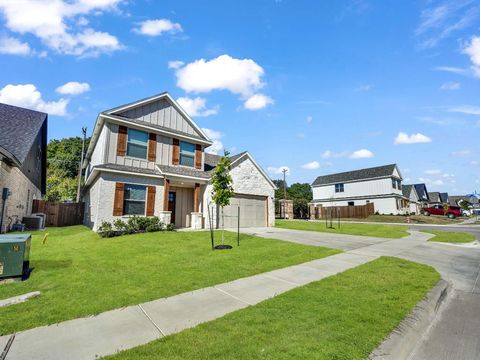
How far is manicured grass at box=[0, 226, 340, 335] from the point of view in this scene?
14.5ft

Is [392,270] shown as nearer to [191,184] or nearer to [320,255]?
[320,255]

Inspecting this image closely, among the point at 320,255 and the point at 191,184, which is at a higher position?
the point at 191,184

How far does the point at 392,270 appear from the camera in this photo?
699 cm

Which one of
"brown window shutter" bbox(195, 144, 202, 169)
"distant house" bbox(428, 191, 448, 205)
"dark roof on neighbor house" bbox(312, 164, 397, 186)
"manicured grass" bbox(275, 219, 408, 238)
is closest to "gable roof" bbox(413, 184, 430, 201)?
"distant house" bbox(428, 191, 448, 205)

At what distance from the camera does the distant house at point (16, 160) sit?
12320mm

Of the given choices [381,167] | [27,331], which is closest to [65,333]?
[27,331]

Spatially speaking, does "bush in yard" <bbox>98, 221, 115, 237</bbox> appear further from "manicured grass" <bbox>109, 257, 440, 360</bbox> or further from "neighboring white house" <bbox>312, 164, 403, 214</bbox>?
"neighboring white house" <bbox>312, 164, 403, 214</bbox>

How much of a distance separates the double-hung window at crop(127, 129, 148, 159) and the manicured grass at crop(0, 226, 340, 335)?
581 cm

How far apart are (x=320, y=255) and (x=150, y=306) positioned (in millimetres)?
6339

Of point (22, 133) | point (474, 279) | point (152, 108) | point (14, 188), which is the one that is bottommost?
point (474, 279)

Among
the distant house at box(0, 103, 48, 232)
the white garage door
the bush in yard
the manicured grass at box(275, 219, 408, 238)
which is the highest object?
the distant house at box(0, 103, 48, 232)

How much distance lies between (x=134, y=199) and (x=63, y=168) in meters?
41.4

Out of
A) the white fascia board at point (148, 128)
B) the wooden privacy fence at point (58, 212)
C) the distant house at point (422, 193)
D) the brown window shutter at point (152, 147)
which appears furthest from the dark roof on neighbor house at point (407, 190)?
the wooden privacy fence at point (58, 212)

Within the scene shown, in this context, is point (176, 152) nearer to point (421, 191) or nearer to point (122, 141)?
point (122, 141)
